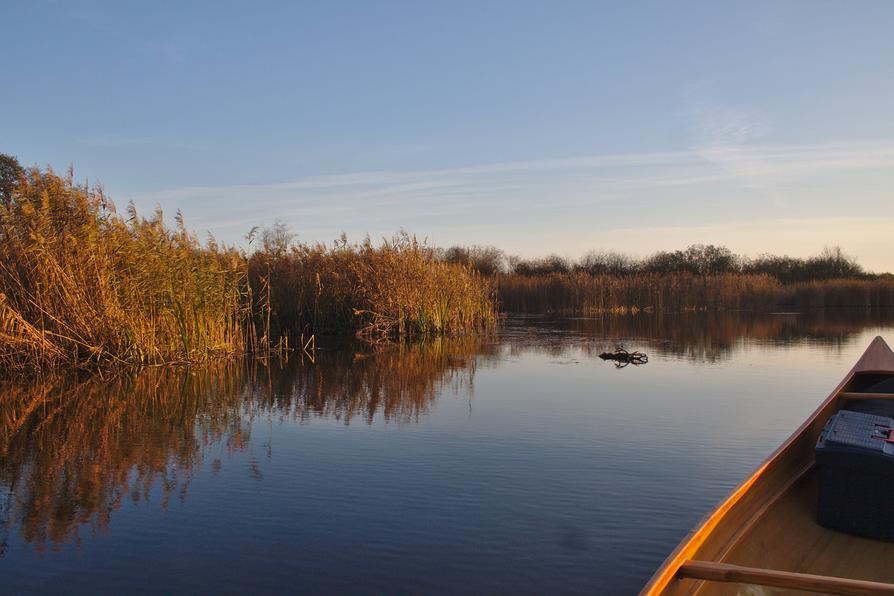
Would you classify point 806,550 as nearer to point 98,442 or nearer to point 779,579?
point 779,579

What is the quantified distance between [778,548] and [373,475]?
2.62 m

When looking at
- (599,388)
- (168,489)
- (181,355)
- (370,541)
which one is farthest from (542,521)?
(181,355)

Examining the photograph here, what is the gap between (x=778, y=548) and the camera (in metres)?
3.56

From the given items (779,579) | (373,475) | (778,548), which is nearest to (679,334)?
(373,475)

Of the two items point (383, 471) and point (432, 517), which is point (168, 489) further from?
point (432, 517)

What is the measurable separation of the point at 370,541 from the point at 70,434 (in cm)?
393

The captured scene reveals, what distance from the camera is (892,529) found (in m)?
3.65

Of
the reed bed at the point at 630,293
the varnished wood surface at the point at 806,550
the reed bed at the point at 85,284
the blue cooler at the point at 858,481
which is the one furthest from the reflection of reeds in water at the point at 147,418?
the reed bed at the point at 630,293

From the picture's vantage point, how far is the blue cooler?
145 inches

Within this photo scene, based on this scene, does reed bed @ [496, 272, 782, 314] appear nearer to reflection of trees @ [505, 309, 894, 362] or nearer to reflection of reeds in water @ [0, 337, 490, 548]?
reflection of trees @ [505, 309, 894, 362]

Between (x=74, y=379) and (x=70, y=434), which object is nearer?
(x=70, y=434)

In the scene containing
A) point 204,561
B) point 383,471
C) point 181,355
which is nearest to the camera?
point 204,561

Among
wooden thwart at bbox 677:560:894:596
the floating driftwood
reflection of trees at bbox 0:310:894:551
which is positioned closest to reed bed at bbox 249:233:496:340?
reflection of trees at bbox 0:310:894:551

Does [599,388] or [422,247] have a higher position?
[422,247]
